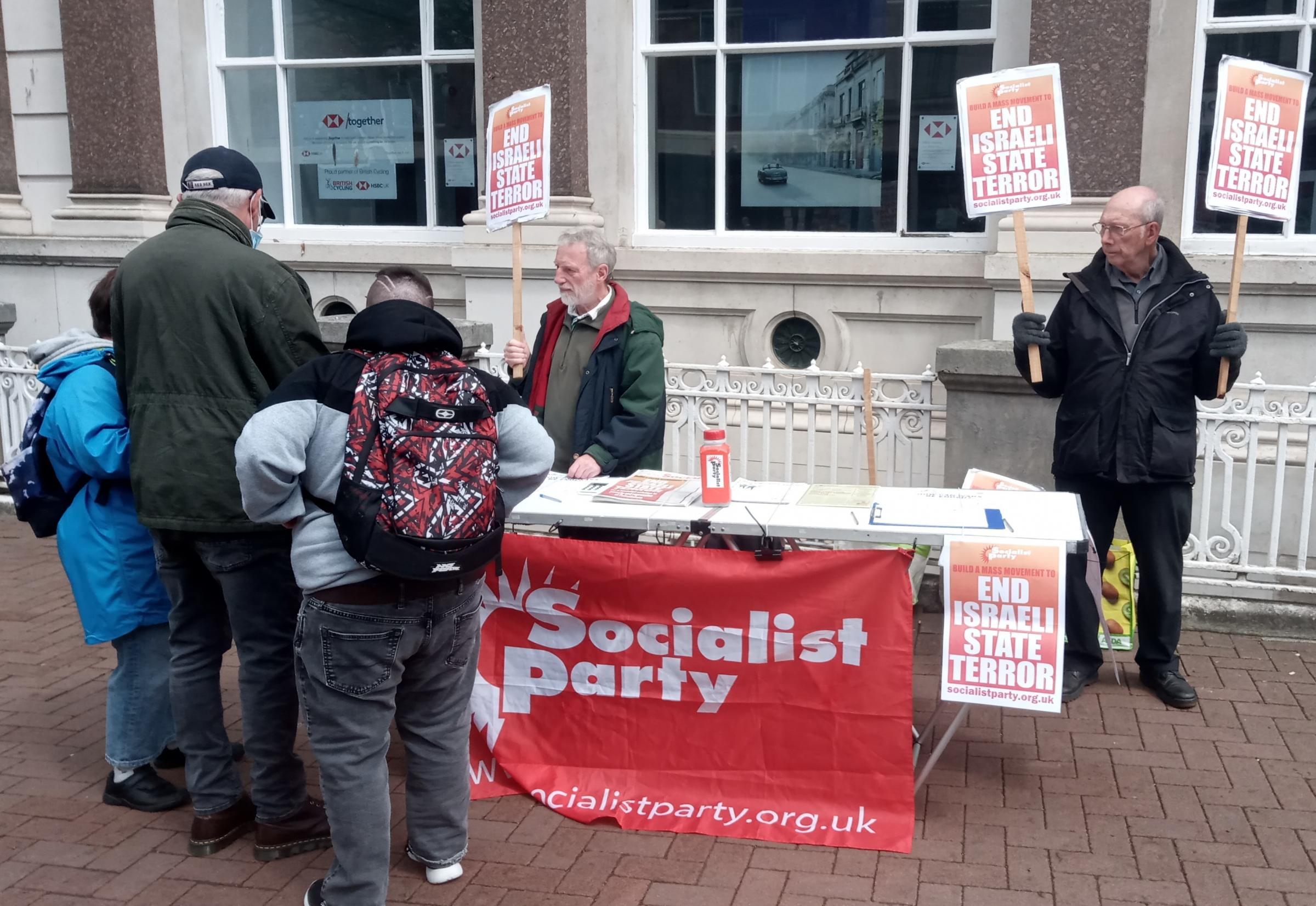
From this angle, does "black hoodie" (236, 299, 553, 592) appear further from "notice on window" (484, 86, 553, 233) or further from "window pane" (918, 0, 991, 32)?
"window pane" (918, 0, 991, 32)

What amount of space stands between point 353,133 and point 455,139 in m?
0.88

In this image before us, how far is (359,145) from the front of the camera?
8.62 metres

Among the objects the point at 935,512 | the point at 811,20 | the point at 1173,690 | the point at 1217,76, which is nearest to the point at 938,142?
the point at 811,20

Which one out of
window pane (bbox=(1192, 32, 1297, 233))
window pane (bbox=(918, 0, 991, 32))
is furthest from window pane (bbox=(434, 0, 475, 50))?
window pane (bbox=(1192, 32, 1297, 233))

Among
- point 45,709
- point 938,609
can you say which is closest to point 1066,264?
point 938,609

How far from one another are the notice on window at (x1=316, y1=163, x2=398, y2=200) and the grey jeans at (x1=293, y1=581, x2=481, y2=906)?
589 centimetres

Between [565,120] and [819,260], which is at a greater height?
[565,120]

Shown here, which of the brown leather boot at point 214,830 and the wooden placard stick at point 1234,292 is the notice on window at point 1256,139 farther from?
the brown leather boot at point 214,830

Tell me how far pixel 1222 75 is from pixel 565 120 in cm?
408

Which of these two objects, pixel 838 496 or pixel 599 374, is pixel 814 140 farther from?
pixel 838 496

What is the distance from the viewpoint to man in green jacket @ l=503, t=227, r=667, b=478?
4484 mm

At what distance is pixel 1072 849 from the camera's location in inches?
143

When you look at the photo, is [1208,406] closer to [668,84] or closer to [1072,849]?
[1072,849]

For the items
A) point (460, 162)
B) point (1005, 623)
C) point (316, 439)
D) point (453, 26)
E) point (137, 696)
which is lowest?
point (137, 696)
